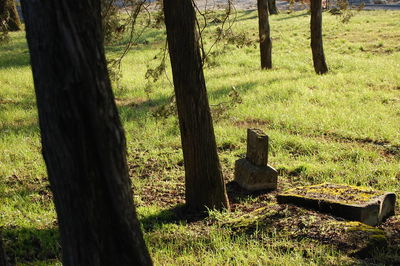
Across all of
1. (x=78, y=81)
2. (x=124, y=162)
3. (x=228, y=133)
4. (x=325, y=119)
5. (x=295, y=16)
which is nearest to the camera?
(x=78, y=81)

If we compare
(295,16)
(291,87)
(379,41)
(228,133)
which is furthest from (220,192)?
(295,16)

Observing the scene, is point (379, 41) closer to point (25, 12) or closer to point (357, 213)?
point (357, 213)

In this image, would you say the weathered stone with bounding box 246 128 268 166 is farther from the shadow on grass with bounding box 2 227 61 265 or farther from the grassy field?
the shadow on grass with bounding box 2 227 61 265

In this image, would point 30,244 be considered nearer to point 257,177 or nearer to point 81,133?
point 81,133

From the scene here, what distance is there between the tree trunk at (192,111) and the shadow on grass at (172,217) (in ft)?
0.41

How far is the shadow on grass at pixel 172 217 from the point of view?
6.46 meters

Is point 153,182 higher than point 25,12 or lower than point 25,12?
lower

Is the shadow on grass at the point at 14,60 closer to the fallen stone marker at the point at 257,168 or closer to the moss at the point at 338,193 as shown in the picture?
the fallen stone marker at the point at 257,168

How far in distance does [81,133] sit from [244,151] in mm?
6655

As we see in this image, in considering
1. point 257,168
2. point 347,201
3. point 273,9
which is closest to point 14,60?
point 257,168

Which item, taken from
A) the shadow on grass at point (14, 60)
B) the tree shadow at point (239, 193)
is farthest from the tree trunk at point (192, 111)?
the shadow on grass at point (14, 60)

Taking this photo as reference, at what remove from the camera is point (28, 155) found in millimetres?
9305

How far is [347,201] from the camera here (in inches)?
235

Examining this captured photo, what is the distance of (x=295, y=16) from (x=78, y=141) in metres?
33.5
